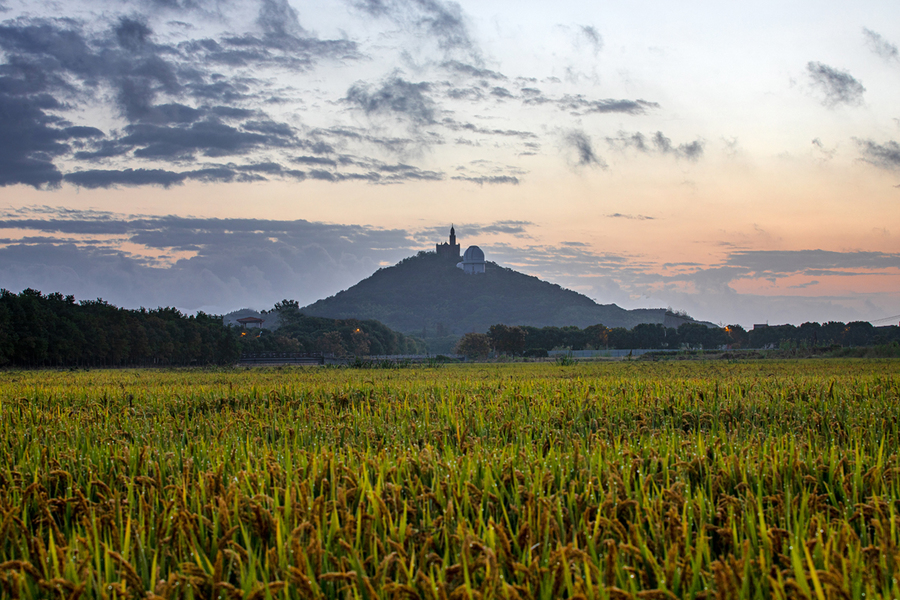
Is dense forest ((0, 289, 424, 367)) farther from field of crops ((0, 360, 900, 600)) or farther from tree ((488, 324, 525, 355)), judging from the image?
field of crops ((0, 360, 900, 600))

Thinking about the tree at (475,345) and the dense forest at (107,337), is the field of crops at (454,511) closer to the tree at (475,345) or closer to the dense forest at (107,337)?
the dense forest at (107,337)

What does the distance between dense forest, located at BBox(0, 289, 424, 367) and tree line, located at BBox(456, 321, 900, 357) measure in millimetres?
40385

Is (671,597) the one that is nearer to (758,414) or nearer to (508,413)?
(508,413)

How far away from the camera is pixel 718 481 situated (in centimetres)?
410

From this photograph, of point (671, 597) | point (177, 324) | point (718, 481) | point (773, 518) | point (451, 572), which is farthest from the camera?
point (177, 324)

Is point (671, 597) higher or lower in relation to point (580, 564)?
higher

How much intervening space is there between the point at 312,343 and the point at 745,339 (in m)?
100

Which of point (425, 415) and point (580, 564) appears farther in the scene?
point (425, 415)

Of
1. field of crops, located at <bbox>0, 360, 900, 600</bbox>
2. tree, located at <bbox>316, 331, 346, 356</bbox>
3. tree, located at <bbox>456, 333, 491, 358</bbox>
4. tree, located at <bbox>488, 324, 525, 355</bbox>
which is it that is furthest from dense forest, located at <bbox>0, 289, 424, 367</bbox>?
field of crops, located at <bbox>0, 360, 900, 600</bbox>

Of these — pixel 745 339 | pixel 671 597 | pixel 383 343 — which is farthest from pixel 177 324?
pixel 745 339

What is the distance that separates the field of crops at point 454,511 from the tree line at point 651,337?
105817mm

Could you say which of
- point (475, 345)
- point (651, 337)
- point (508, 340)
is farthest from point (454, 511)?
point (651, 337)

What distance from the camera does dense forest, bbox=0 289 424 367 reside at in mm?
62562

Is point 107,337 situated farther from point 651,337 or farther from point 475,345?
point 651,337
